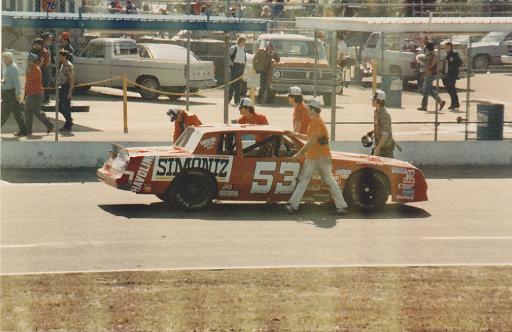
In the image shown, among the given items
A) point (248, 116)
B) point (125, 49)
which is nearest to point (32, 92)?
point (248, 116)

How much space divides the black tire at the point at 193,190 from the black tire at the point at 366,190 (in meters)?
1.98

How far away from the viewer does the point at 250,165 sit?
17578 mm

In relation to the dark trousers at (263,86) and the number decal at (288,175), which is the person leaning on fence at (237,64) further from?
the number decal at (288,175)

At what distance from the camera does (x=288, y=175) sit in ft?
57.9

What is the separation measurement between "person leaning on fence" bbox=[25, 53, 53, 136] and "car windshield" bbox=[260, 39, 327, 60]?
1046cm

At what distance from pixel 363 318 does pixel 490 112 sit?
45.6ft

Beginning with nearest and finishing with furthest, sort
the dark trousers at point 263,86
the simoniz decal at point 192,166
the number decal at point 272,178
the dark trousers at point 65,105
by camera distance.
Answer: the simoniz decal at point 192,166, the number decal at point 272,178, the dark trousers at point 65,105, the dark trousers at point 263,86

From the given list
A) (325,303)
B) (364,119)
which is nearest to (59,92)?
(364,119)

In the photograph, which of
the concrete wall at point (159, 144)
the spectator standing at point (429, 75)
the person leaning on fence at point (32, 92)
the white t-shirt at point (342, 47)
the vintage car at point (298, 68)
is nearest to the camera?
the concrete wall at point (159, 144)

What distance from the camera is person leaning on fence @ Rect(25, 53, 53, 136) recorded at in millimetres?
23625

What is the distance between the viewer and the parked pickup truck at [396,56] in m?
36.3

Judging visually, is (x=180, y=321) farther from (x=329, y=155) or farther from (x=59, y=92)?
(x=59, y=92)

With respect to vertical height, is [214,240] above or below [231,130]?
below

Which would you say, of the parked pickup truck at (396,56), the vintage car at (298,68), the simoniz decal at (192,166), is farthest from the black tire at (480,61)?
the simoniz decal at (192,166)
